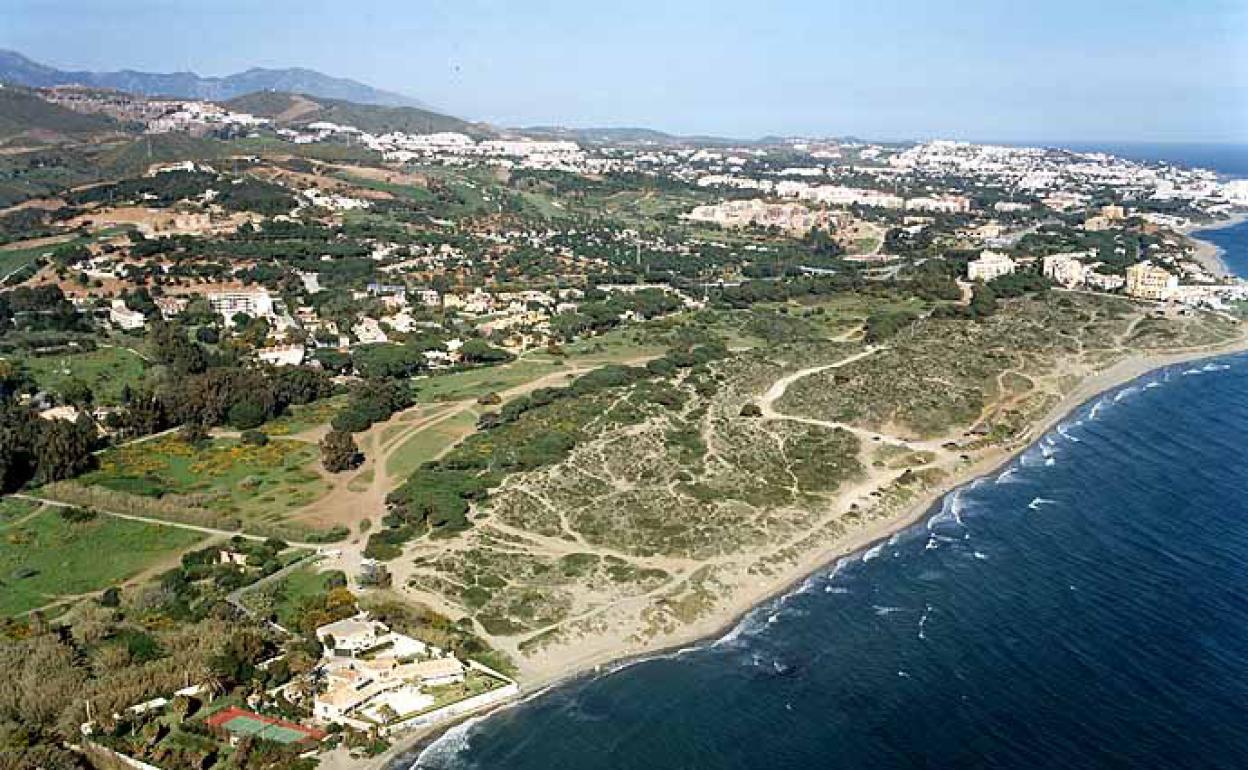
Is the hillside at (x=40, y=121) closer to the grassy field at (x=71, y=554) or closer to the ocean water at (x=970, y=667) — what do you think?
the grassy field at (x=71, y=554)

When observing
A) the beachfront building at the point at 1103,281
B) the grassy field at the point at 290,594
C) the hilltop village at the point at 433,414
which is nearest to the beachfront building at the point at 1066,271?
the hilltop village at the point at 433,414

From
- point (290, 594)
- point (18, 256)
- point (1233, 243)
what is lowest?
point (290, 594)

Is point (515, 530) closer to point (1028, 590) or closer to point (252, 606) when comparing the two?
point (252, 606)

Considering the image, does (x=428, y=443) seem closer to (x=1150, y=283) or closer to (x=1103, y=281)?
(x=1150, y=283)

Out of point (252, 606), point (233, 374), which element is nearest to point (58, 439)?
point (233, 374)

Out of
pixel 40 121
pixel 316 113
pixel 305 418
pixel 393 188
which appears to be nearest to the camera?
pixel 305 418

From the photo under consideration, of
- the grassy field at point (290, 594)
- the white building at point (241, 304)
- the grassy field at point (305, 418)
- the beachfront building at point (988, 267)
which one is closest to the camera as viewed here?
the grassy field at point (290, 594)

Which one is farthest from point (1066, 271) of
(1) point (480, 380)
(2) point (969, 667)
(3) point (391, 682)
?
(3) point (391, 682)
